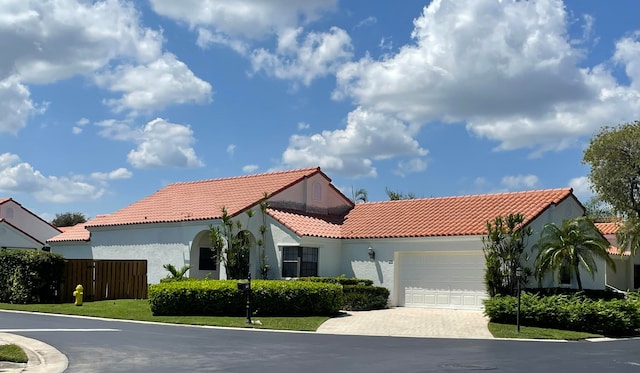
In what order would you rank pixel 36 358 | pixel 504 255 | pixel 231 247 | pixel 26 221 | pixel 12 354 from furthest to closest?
pixel 26 221 < pixel 231 247 < pixel 504 255 < pixel 36 358 < pixel 12 354

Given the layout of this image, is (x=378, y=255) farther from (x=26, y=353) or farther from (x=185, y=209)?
(x=26, y=353)

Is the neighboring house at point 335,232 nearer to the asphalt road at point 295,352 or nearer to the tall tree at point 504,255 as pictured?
the tall tree at point 504,255

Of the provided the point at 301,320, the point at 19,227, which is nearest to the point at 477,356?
the point at 301,320

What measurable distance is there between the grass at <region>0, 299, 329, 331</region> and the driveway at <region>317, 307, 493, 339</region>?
807mm

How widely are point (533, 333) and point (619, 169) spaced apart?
2046 centimetres

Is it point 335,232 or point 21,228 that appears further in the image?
point 21,228

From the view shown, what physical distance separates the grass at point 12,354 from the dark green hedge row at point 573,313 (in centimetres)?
1416

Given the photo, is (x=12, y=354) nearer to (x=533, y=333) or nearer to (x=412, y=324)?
(x=412, y=324)

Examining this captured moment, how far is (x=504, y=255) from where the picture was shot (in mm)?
24156

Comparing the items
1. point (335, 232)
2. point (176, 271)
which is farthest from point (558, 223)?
point (176, 271)

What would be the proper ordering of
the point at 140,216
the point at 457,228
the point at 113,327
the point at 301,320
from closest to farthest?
the point at 113,327, the point at 301,320, the point at 457,228, the point at 140,216

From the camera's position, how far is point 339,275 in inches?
1181

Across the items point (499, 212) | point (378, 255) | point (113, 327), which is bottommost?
point (113, 327)

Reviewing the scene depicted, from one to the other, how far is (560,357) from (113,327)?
1206 centimetres
